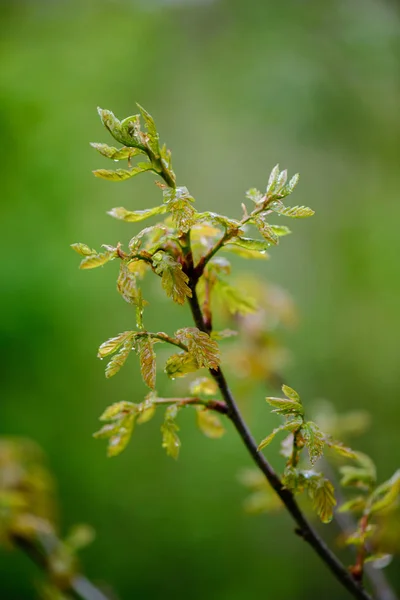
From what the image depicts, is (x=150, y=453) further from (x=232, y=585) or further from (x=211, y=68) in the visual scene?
(x=211, y=68)

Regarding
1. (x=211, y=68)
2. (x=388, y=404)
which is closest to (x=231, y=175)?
(x=211, y=68)

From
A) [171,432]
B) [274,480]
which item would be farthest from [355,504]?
[171,432]

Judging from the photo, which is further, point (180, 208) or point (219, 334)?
point (219, 334)

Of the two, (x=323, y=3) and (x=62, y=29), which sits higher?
(x=62, y=29)

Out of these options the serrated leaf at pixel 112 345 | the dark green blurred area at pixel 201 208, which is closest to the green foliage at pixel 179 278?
the serrated leaf at pixel 112 345

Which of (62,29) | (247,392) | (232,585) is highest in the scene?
(62,29)

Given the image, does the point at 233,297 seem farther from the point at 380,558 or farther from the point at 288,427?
the point at 380,558

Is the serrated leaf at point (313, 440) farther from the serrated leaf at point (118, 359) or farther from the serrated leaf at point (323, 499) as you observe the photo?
the serrated leaf at point (118, 359)
